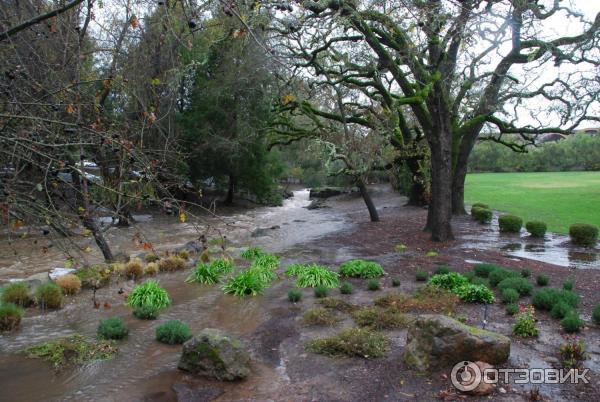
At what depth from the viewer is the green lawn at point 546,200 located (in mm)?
→ 22444

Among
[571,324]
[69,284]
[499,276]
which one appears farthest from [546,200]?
[69,284]

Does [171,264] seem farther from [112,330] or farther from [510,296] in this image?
[510,296]

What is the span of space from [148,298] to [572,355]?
24.1 feet

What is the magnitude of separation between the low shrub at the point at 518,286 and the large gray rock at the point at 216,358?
542 cm

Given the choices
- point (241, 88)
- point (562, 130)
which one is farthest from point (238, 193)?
point (562, 130)

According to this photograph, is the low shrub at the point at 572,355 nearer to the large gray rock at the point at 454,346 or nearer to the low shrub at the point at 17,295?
the large gray rock at the point at 454,346

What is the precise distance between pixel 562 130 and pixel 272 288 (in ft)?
46.2

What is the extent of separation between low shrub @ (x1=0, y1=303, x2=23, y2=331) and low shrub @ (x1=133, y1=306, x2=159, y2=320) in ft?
6.35

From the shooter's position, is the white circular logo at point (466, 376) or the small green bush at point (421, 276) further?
the small green bush at point (421, 276)

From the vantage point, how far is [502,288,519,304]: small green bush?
28.3 ft

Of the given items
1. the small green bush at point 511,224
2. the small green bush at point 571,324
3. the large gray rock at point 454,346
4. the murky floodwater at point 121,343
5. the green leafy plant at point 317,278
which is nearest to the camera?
the large gray rock at point 454,346

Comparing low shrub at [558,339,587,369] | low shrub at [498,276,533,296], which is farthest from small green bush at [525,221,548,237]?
low shrub at [558,339,587,369]

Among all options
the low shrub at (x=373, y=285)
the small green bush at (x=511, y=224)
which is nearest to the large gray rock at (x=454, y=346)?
the low shrub at (x=373, y=285)

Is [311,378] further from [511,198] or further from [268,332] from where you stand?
[511,198]
